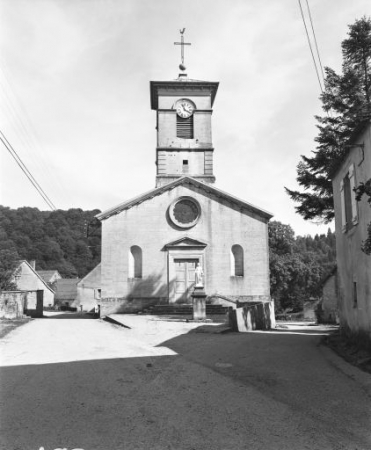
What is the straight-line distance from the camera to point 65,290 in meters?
67.2

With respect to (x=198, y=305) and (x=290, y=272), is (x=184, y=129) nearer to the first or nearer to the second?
(x=198, y=305)

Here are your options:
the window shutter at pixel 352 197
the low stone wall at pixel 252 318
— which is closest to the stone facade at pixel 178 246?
the low stone wall at pixel 252 318

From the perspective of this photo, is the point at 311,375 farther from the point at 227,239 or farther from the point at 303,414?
the point at 227,239

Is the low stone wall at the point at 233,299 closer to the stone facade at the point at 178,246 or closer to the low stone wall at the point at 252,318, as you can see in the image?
the stone facade at the point at 178,246

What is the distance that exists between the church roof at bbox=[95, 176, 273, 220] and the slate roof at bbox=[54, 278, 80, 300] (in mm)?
40416

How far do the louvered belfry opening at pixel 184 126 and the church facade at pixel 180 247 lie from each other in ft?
18.1

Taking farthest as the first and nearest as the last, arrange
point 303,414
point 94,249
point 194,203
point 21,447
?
point 94,249
point 194,203
point 303,414
point 21,447

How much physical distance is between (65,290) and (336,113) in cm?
5368

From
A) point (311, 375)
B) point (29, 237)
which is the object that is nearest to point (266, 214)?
point (311, 375)

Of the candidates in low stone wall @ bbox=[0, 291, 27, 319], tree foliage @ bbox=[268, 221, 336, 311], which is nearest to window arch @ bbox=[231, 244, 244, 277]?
low stone wall @ bbox=[0, 291, 27, 319]

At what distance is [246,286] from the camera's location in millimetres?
27469

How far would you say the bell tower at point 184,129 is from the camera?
105 ft

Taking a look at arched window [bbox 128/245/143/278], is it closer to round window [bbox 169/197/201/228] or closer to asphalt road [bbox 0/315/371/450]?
round window [bbox 169/197/201/228]

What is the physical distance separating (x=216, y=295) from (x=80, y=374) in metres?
18.5
